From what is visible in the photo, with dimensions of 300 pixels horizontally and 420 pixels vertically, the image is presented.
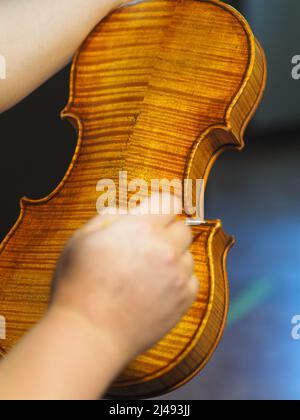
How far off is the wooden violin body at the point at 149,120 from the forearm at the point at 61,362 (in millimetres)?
222

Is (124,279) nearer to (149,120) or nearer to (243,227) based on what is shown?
(149,120)

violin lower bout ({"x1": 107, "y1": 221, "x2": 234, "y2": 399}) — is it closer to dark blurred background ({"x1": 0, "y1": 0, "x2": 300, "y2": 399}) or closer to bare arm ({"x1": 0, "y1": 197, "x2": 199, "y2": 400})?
bare arm ({"x1": 0, "y1": 197, "x2": 199, "y2": 400})

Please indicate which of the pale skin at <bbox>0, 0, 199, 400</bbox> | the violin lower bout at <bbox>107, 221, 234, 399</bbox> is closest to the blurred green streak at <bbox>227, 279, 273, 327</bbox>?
the violin lower bout at <bbox>107, 221, 234, 399</bbox>

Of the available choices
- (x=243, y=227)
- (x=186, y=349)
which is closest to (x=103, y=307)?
(x=186, y=349)

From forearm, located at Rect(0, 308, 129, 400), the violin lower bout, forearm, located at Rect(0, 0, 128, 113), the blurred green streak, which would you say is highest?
forearm, located at Rect(0, 0, 128, 113)

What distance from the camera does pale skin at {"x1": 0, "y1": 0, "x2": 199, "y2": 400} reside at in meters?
0.37

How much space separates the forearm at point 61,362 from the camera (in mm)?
362

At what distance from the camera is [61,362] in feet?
1.20

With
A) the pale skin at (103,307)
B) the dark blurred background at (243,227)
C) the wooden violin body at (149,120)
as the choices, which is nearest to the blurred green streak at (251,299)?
the dark blurred background at (243,227)

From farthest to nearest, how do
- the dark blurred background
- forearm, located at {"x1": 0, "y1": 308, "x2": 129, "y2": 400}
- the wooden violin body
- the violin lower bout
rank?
the dark blurred background
the wooden violin body
the violin lower bout
forearm, located at {"x1": 0, "y1": 308, "x2": 129, "y2": 400}

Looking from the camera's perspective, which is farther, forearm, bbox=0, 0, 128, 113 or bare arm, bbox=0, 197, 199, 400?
forearm, bbox=0, 0, 128, 113

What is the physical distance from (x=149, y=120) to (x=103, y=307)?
43cm

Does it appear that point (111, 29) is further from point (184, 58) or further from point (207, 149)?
point (207, 149)
